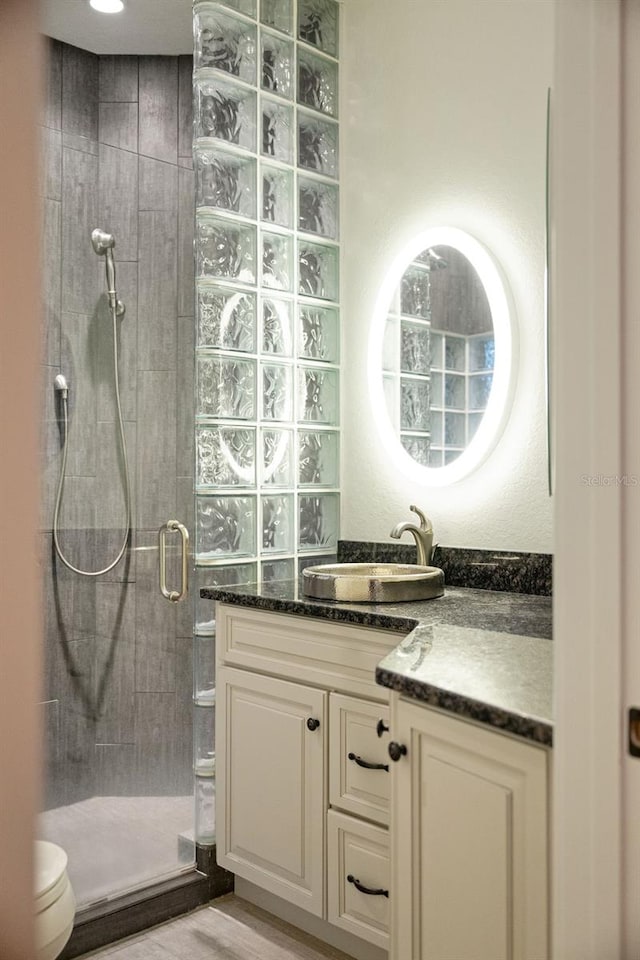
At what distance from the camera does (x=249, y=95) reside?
2.49m

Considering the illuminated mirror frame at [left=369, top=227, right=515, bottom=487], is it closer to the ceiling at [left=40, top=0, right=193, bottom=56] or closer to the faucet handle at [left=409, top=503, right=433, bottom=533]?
the faucet handle at [left=409, top=503, right=433, bottom=533]

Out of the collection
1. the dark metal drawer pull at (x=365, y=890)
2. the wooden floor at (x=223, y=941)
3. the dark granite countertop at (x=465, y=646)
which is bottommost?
the wooden floor at (x=223, y=941)

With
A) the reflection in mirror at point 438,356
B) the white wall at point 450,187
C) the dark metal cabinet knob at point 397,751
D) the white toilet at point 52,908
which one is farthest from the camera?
the reflection in mirror at point 438,356

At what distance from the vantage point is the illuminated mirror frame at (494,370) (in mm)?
2309

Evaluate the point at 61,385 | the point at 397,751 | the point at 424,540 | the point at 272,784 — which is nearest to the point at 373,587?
the point at 424,540

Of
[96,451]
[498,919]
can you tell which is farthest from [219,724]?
[498,919]

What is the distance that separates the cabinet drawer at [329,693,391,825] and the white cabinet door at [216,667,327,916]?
43 mm

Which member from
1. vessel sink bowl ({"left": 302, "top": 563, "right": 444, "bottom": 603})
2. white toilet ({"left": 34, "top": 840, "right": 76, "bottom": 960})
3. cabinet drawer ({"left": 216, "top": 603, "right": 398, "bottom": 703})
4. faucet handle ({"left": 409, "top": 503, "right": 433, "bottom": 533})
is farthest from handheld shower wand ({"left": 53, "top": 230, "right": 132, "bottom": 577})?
white toilet ({"left": 34, "top": 840, "right": 76, "bottom": 960})

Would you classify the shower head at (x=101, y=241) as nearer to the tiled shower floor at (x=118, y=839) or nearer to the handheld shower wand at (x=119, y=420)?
the handheld shower wand at (x=119, y=420)

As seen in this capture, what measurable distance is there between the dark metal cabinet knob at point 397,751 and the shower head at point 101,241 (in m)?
2.23

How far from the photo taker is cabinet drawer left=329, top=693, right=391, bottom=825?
6.17 ft

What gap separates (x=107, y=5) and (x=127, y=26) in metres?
0.12

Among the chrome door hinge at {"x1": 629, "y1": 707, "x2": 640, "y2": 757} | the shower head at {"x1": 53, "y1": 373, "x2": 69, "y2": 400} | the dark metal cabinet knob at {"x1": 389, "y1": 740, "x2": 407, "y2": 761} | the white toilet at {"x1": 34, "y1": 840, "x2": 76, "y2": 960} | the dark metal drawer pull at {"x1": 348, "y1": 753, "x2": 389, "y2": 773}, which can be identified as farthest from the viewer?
the shower head at {"x1": 53, "y1": 373, "x2": 69, "y2": 400}

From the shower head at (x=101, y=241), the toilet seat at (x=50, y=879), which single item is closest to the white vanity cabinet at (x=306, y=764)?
the toilet seat at (x=50, y=879)
